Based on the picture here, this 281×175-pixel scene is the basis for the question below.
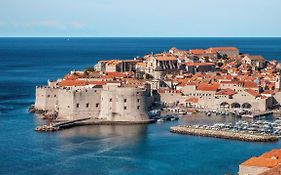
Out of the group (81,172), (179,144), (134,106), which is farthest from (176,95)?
(81,172)

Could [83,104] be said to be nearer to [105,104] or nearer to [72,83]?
[105,104]

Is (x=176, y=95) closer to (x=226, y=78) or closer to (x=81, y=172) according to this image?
(x=226, y=78)

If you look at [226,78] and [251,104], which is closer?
[251,104]

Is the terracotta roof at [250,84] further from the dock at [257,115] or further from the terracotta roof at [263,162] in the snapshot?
the terracotta roof at [263,162]

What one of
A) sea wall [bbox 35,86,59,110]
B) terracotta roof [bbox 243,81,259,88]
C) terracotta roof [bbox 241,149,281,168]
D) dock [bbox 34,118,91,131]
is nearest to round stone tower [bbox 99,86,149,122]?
dock [bbox 34,118,91,131]

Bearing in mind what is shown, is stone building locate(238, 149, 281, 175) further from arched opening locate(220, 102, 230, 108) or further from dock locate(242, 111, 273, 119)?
arched opening locate(220, 102, 230, 108)

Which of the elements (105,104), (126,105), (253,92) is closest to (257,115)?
(253,92)
